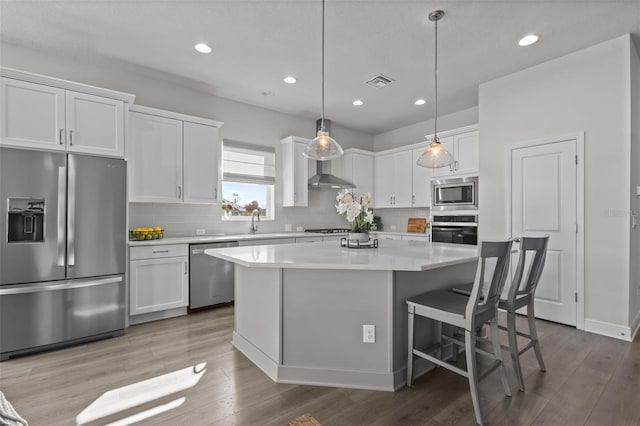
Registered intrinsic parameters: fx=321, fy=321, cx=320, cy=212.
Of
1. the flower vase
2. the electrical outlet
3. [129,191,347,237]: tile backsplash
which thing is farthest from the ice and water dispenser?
the electrical outlet

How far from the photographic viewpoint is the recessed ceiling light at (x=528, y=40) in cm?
300

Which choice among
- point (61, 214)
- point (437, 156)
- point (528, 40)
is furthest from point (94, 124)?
point (528, 40)

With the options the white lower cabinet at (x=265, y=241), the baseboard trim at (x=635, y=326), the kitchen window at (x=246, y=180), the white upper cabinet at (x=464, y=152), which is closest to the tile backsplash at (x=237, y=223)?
the kitchen window at (x=246, y=180)

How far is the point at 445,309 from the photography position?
1.99m

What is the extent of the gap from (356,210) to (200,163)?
2362mm

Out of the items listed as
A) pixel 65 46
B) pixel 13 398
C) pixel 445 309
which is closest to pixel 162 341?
pixel 13 398

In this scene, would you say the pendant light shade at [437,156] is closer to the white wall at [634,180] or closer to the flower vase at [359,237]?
the flower vase at [359,237]

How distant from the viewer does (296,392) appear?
2.10 m

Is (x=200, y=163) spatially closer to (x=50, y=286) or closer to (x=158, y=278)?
(x=158, y=278)

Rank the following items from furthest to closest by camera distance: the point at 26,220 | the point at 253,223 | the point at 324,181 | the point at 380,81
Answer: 1. the point at 324,181
2. the point at 253,223
3. the point at 380,81
4. the point at 26,220

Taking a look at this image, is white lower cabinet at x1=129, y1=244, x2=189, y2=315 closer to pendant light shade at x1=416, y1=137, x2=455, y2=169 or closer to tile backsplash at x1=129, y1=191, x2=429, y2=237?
tile backsplash at x1=129, y1=191, x2=429, y2=237

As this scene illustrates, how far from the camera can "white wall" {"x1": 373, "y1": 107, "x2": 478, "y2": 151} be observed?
16.7ft

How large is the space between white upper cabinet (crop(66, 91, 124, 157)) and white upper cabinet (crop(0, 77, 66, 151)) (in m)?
0.07

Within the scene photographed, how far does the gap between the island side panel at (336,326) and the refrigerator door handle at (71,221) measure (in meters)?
2.06
